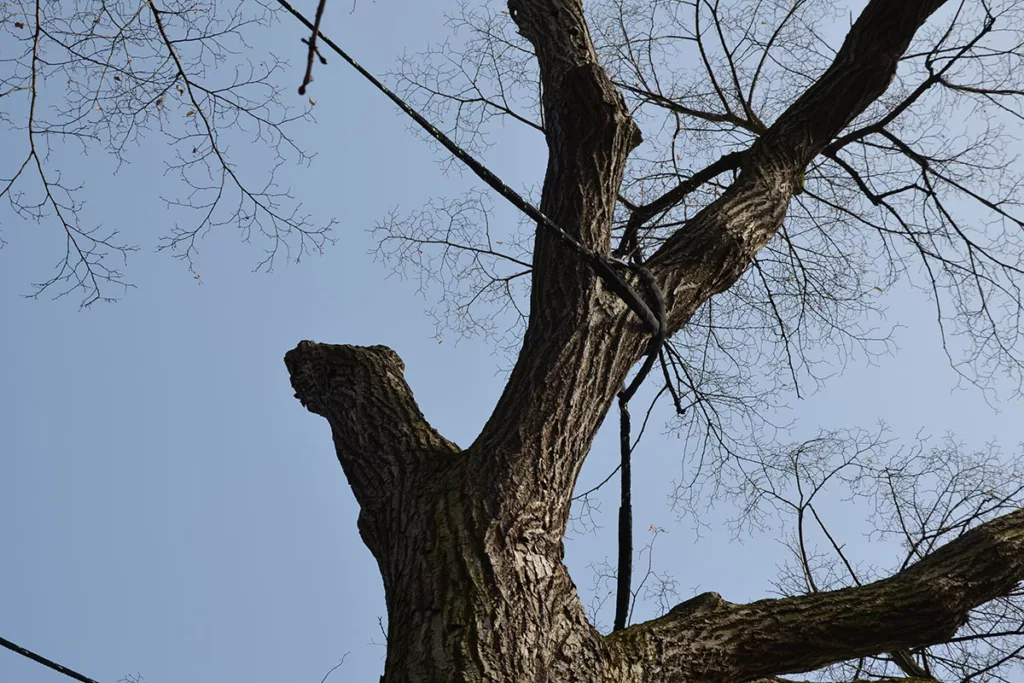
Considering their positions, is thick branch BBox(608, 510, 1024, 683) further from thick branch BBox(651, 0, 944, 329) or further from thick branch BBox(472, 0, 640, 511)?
thick branch BBox(651, 0, 944, 329)

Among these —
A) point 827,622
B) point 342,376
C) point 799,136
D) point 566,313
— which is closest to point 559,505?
point 566,313

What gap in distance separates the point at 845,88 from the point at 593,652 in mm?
2724

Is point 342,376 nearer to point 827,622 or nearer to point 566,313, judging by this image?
point 566,313

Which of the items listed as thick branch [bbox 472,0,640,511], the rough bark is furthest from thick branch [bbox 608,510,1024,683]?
thick branch [bbox 472,0,640,511]

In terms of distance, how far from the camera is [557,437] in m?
2.64

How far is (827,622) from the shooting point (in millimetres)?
Result: 2484

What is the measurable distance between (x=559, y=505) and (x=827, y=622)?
81 centimetres

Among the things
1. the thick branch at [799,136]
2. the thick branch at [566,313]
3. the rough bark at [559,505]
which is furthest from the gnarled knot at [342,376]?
the thick branch at [799,136]

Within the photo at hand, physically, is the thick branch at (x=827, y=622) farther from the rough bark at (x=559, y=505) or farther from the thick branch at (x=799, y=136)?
the thick branch at (x=799, y=136)

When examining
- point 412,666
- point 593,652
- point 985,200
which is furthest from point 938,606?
point 985,200

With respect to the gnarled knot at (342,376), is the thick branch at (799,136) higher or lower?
higher

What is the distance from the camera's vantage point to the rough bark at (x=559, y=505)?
7.30 ft

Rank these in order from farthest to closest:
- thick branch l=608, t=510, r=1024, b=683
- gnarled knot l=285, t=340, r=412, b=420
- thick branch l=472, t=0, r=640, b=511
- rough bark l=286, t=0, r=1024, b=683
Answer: gnarled knot l=285, t=340, r=412, b=420 < thick branch l=472, t=0, r=640, b=511 < thick branch l=608, t=510, r=1024, b=683 < rough bark l=286, t=0, r=1024, b=683

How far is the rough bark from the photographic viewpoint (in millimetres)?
2225
